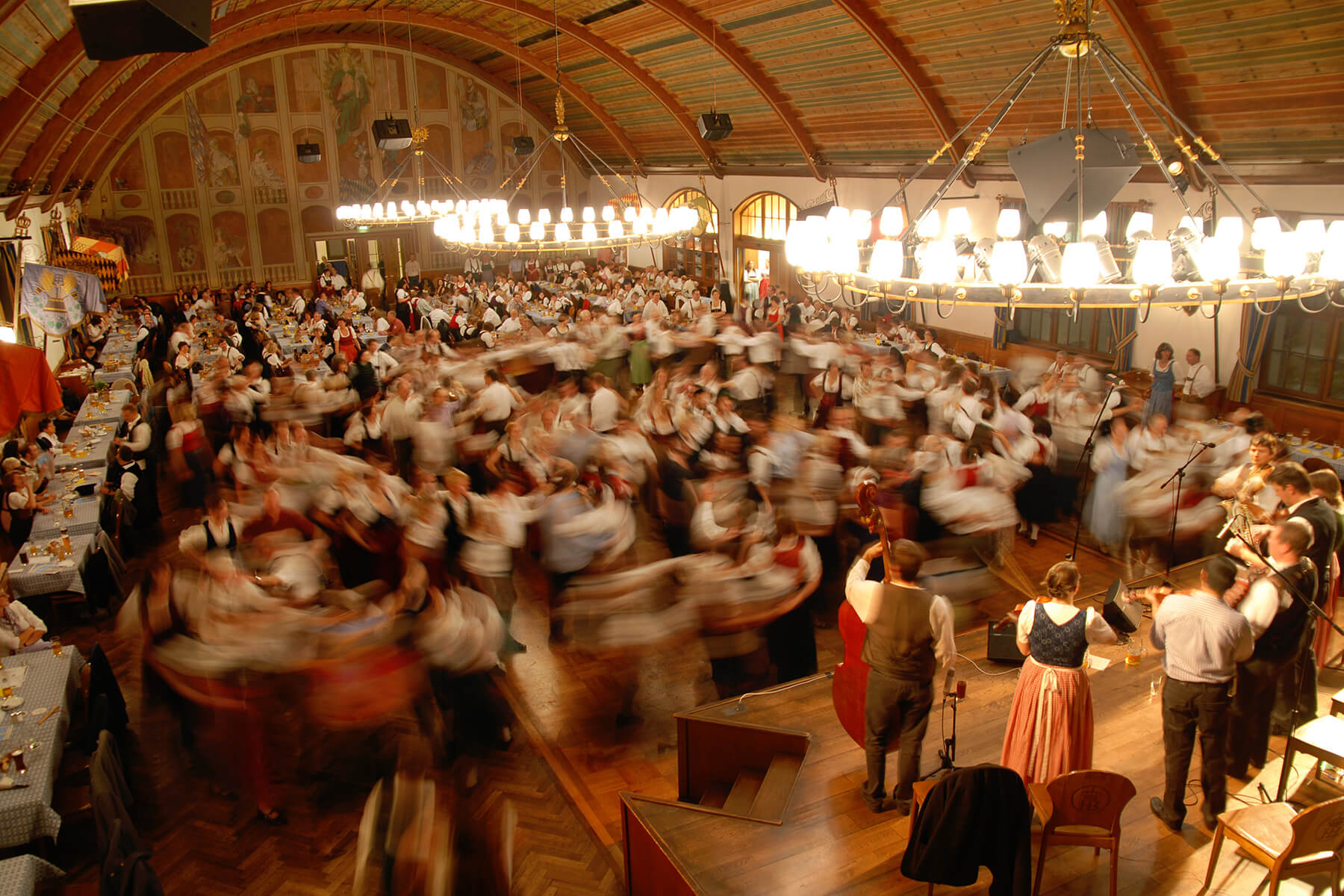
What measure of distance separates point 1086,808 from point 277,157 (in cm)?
2202

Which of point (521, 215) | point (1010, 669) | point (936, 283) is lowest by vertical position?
point (1010, 669)

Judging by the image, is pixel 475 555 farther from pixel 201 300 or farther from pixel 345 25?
pixel 345 25

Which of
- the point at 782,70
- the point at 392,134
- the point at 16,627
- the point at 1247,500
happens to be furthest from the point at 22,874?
the point at 782,70

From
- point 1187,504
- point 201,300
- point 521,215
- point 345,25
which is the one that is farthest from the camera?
point 345,25

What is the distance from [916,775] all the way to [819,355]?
22.7ft

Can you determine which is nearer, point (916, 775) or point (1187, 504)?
point (916, 775)

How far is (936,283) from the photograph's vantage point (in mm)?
3898

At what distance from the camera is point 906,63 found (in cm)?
1105

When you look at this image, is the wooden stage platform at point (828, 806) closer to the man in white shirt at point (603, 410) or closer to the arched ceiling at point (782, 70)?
the man in white shirt at point (603, 410)

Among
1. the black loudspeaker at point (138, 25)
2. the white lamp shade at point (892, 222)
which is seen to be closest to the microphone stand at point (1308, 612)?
the white lamp shade at point (892, 222)

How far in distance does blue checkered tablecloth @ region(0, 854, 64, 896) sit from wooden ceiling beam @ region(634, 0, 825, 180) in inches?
492

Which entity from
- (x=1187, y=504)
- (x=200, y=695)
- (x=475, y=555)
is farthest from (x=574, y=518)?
(x=1187, y=504)

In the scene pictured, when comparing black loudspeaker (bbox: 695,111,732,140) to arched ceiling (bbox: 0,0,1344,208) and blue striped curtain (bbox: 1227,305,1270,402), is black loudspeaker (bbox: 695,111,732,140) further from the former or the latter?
blue striped curtain (bbox: 1227,305,1270,402)

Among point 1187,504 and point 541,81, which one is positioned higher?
point 541,81
